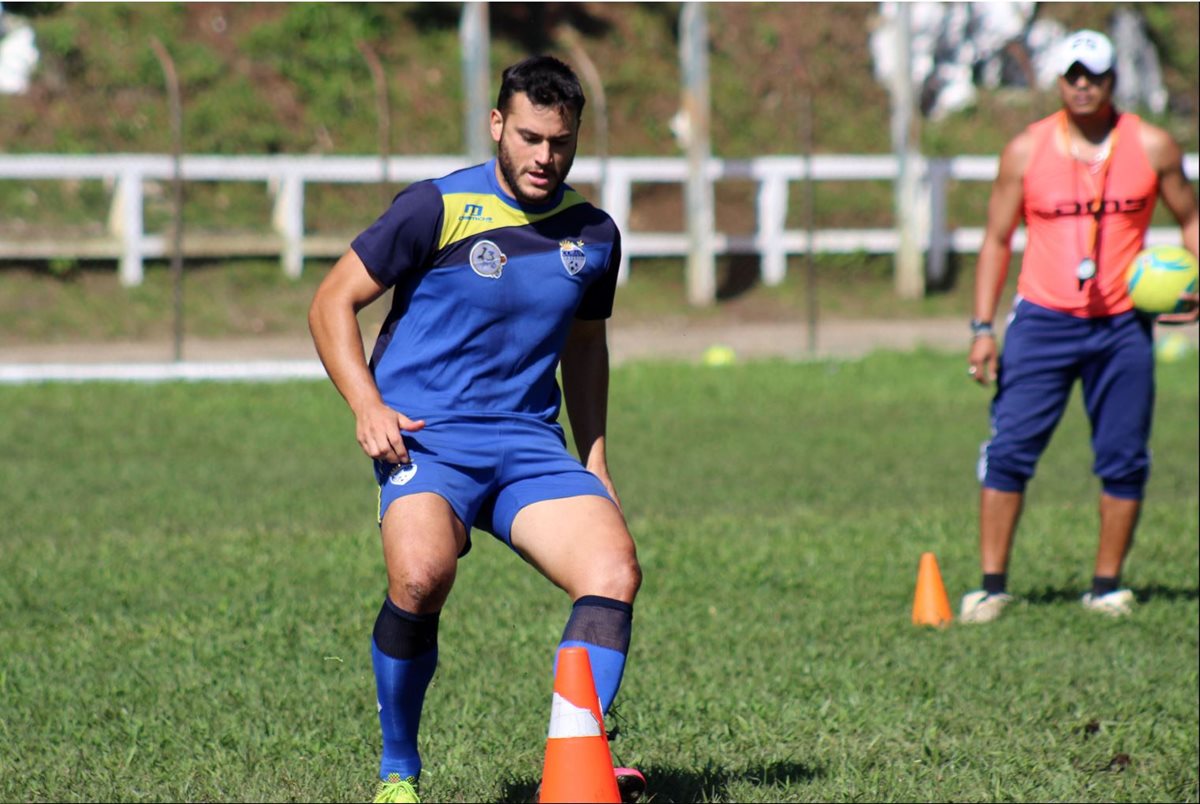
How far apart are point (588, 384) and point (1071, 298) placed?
10.2ft

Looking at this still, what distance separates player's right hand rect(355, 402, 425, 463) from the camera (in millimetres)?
4348

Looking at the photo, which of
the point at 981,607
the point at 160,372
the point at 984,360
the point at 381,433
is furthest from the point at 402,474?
the point at 160,372

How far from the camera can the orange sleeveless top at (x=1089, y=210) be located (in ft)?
23.7

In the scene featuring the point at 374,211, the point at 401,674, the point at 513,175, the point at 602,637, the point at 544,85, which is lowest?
the point at 401,674

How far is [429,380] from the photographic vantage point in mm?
4613

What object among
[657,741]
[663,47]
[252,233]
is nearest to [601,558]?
[657,741]

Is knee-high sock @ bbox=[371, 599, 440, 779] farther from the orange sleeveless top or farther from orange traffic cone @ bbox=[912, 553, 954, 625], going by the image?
the orange sleeveless top

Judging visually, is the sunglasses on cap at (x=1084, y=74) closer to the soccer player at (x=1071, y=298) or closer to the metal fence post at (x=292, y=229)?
the soccer player at (x=1071, y=298)

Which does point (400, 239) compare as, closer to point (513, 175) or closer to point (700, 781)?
point (513, 175)

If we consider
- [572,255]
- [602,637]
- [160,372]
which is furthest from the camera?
[160,372]

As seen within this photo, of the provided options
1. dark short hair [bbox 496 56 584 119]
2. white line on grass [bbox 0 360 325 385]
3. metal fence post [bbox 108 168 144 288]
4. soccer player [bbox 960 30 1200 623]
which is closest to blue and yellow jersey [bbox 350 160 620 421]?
dark short hair [bbox 496 56 584 119]

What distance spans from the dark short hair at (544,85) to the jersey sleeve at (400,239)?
36 centimetres

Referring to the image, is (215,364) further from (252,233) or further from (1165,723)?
Answer: (1165,723)

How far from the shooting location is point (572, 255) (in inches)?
184
